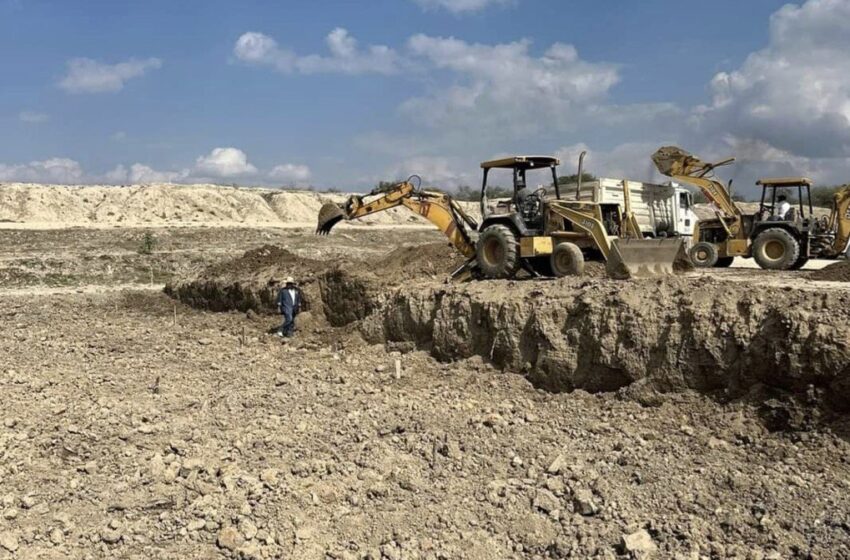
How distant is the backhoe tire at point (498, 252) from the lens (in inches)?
438

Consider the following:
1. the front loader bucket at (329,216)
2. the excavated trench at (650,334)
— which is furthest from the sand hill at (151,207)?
the excavated trench at (650,334)

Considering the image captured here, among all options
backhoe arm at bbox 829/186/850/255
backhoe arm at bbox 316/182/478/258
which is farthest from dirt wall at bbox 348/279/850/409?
backhoe arm at bbox 829/186/850/255

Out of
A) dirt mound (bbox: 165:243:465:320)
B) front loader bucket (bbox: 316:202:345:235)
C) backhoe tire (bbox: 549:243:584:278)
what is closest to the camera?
backhoe tire (bbox: 549:243:584:278)

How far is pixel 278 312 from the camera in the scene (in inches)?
514

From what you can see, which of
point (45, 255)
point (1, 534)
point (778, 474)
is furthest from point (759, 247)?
point (45, 255)

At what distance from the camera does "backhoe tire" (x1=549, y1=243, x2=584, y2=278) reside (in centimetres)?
1091

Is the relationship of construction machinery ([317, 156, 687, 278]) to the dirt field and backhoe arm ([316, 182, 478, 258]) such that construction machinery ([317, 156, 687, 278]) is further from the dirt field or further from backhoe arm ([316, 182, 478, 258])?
the dirt field

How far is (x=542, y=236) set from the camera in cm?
1145

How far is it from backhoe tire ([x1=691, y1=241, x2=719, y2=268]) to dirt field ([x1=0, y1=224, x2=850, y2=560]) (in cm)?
476

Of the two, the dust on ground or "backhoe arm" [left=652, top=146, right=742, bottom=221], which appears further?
"backhoe arm" [left=652, top=146, right=742, bottom=221]

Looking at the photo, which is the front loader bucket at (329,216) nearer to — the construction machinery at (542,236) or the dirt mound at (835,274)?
the construction machinery at (542,236)

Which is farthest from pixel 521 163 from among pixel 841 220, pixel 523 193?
pixel 841 220

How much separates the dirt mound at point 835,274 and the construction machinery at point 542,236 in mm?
2513

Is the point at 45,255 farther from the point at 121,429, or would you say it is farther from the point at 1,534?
the point at 1,534
